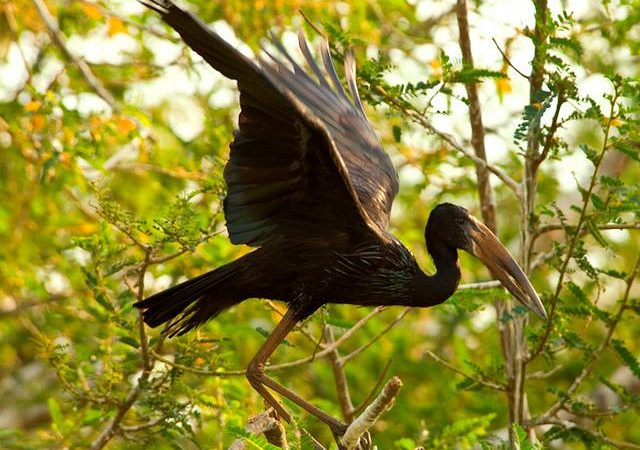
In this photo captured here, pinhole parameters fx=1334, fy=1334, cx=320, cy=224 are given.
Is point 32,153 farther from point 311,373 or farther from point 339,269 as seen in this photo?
point 339,269

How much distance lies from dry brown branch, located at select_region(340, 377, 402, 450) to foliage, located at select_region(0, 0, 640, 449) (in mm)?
252

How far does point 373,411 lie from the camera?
5285 mm

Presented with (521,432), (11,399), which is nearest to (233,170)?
(521,432)

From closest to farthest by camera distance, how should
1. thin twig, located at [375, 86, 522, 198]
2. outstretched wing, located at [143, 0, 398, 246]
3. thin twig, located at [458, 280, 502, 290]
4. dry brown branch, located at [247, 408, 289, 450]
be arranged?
1. outstretched wing, located at [143, 0, 398, 246]
2. dry brown branch, located at [247, 408, 289, 450]
3. thin twig, located at [375, 86, 522, 198]
4. thin twig, located at [458, 280, 502, 290]

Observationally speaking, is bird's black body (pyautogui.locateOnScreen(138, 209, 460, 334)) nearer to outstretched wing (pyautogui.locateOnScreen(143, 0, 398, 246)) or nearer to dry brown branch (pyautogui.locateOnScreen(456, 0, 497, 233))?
outstretched wing (pyautogui.locateOnScreen(143, 0, 398, 246))

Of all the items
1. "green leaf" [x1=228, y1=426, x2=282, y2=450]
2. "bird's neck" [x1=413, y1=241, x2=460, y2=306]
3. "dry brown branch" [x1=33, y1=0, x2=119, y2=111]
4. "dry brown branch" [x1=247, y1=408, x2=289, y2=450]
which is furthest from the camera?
"dry brown branch" [x1=33, y1=0, x2=119, y2=111]

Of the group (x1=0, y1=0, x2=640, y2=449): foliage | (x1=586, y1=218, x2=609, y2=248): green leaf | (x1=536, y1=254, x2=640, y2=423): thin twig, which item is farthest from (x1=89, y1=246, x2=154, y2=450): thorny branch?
(x1=586, y1=218, x2=609, y2=248): green leaf

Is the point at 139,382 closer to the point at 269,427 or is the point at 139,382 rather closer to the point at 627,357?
the point at 269,427

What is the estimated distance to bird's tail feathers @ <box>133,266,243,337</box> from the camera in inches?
281

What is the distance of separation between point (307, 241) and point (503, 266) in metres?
1.08

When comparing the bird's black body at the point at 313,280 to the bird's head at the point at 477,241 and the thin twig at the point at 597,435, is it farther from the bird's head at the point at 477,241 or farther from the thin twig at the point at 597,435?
the thin twig at the point at 597,435

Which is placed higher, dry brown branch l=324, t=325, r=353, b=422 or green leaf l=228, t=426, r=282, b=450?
dry brown branch l=324, t=325, r=353, b=422

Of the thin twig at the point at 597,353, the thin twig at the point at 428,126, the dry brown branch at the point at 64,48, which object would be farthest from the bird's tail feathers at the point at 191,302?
the dry brown branch at the point at 64,48

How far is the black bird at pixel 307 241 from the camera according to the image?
22.0ft
